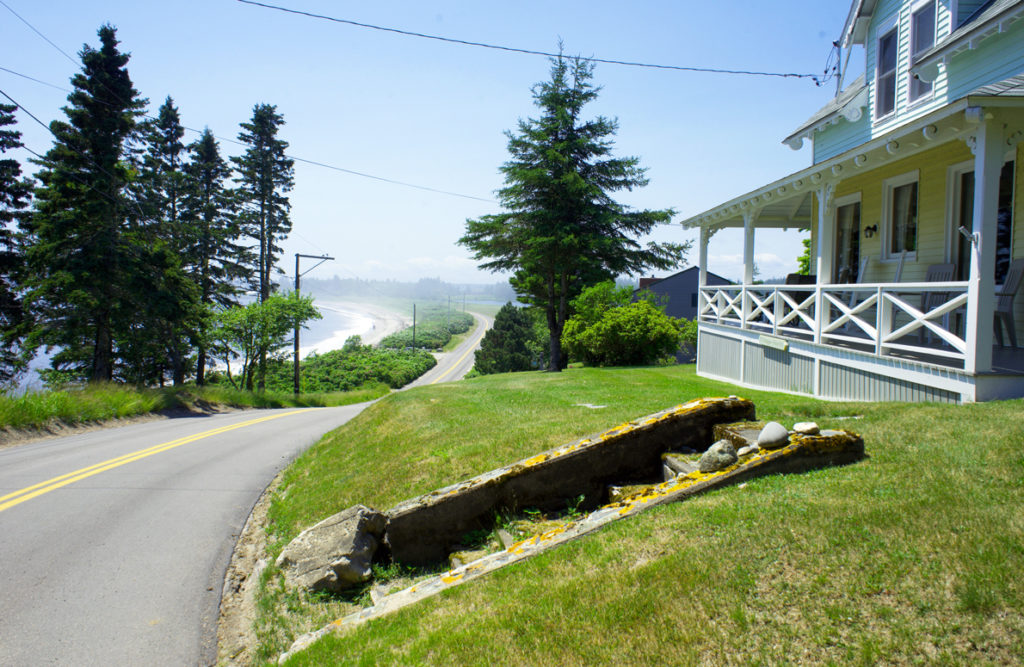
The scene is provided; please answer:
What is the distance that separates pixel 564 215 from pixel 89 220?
20.2 m

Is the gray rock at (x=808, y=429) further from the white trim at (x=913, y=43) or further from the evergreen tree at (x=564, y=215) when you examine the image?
the evergreen tree at (x=564, y=215)

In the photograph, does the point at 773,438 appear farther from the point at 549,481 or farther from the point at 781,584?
the point at 549,481

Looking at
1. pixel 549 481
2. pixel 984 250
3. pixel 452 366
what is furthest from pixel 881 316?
pixel 452 366

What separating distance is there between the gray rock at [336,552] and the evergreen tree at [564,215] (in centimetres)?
2101

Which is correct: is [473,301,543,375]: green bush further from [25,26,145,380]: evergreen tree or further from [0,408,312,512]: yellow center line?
[0,408,312,512]: yellow center line

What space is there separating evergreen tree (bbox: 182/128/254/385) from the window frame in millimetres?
35712

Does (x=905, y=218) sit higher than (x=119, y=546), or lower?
higher

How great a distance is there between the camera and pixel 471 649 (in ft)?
11.4

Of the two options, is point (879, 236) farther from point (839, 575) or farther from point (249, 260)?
point (249, 260)

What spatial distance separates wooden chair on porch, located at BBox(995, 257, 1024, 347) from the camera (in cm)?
889

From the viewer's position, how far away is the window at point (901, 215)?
1181 cm

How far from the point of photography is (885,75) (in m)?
13.2

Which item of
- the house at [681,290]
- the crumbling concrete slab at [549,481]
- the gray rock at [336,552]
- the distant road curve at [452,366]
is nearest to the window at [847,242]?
the crumbling concrete slab at [549,481]

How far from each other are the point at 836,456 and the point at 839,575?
6.39ft
